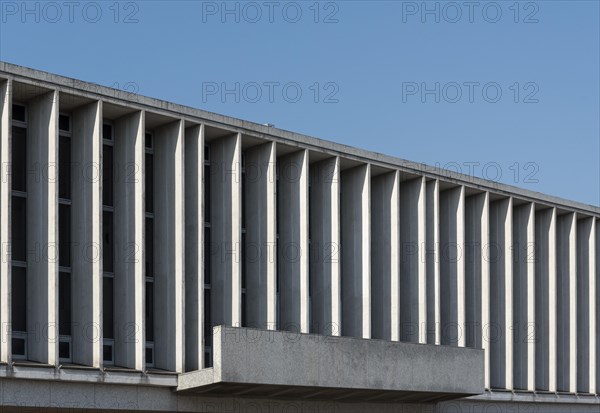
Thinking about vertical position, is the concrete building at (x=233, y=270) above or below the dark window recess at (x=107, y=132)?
below

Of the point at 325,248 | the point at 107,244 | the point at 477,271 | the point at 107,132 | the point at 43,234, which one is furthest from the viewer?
the point at 477,271

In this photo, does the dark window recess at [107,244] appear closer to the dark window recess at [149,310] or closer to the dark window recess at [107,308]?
the dark window recess at [107,308]

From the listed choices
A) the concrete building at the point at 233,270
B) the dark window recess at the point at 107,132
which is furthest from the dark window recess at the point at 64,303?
the dark window recess at the point at 107,132

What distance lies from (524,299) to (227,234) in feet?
53.9

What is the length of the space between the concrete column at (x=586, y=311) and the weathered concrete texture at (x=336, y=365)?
11673 millimetres

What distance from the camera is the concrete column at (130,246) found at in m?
32.5

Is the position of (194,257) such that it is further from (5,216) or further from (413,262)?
(413,262)

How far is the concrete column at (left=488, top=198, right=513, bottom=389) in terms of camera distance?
45250 millimetres

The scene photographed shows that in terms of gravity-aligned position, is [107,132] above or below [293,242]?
above

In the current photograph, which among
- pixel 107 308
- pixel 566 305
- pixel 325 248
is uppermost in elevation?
Answer: pixel 325 248

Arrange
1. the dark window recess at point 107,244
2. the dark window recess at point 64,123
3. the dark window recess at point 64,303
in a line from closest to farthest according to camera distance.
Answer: the dark window recess at point 64,303
the dark window recess at point 64,123
the dark window recess at point 107,244

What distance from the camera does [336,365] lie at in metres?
34.6

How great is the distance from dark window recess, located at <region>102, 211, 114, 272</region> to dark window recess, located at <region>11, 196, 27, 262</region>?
2.58 metres

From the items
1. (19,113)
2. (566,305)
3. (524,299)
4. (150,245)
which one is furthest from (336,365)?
(566,305)
